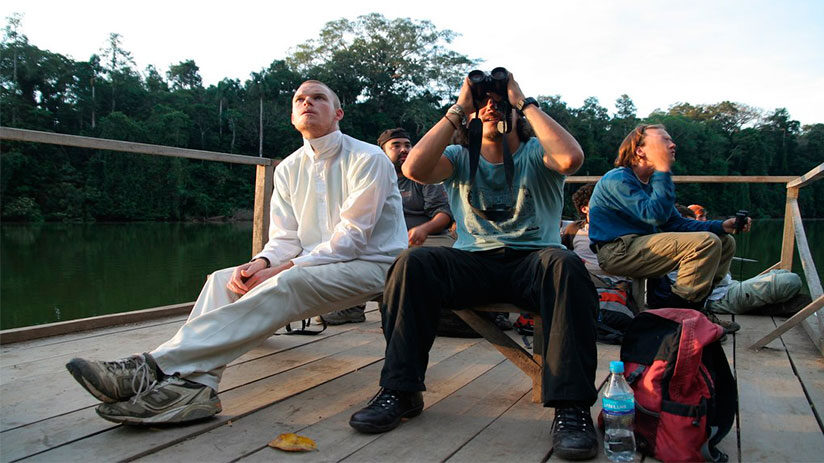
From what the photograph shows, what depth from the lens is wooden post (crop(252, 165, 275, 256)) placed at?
3961mm

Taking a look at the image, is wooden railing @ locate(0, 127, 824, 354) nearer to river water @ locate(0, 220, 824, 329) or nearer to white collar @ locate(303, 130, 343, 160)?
river water @ locate(0, 220, 824, 329)

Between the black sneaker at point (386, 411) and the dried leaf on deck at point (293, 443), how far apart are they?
0.16m

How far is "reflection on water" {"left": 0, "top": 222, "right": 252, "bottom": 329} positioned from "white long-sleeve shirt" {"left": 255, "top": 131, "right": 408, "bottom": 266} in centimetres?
746

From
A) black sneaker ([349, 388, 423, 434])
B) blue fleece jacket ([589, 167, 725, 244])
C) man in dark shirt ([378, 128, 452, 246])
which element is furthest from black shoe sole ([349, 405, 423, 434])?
man in dark shirt ([378, 128, 452, 246])

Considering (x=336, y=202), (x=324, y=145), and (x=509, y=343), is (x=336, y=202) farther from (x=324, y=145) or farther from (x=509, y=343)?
(x=509, y=343)

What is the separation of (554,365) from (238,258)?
55.9 ft

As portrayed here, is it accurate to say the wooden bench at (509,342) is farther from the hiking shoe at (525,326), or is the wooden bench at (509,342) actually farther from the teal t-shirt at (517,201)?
the hiking shoe at (525,326)

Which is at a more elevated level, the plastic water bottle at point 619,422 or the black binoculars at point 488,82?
the black binoculars at point 488,82

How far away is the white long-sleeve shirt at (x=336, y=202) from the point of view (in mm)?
2428

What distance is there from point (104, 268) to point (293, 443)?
1540 cm

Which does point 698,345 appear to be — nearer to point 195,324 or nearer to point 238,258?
point 195,324

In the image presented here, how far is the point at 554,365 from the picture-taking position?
1.73m

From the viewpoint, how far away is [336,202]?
261cm

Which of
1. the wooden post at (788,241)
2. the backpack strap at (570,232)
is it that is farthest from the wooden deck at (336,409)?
the wooden post at (788,241)
